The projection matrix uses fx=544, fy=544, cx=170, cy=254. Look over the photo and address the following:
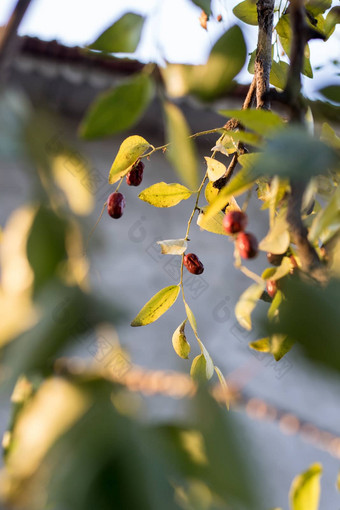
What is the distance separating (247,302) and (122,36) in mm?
231

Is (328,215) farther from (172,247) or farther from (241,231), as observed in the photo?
(172,247)

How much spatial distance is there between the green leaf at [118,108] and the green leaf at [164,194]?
28cm

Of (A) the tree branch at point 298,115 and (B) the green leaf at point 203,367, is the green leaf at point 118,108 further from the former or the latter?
(B) the green leaf at point 203,367

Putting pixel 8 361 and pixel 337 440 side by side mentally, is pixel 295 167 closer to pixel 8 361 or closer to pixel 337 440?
pixel 8 361

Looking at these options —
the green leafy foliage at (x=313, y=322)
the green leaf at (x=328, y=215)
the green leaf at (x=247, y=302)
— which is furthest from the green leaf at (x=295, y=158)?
the green leaf at (x=247, y=302)

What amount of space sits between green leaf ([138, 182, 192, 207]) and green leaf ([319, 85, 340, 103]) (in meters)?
0.23

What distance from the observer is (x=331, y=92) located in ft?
1.10

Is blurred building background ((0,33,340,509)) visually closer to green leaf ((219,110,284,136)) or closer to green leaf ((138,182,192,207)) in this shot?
green leaf ((138,182,192,207))

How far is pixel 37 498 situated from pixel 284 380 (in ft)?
7.00

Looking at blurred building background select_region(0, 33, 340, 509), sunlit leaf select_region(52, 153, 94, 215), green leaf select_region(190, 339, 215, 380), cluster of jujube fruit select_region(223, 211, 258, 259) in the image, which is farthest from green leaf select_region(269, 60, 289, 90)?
blurred building background select_region(0, 33, 340, 509)

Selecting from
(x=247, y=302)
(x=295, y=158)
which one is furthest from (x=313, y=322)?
(x=247, y=302)

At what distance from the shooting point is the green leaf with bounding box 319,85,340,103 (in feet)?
1.10

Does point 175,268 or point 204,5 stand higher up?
point 204,5

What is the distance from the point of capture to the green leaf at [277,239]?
14.2 inches
